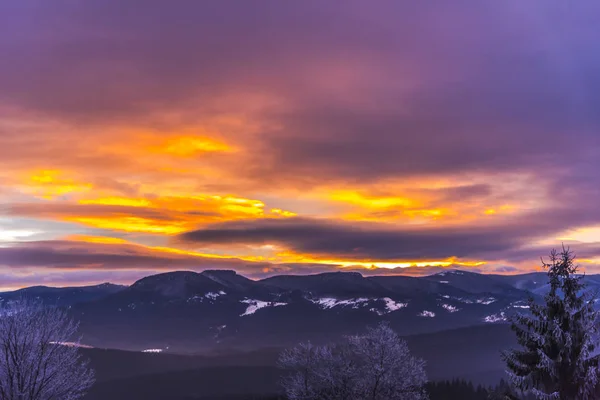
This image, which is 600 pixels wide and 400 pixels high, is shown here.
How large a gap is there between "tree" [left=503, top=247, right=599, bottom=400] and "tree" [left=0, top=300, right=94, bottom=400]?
36453 mm

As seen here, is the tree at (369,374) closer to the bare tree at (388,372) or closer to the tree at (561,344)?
the bare tree at (388,372)

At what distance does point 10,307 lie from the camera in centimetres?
5969

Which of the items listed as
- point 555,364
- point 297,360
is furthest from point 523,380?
point 297,360

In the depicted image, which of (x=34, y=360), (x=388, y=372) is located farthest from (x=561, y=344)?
(x=34, y=360)

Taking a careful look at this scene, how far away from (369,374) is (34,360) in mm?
37797

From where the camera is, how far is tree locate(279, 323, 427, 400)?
7019cm

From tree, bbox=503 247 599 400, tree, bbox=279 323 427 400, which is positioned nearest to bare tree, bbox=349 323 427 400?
tree, bbox=279 323 427 400

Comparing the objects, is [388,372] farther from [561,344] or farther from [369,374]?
[561,344]

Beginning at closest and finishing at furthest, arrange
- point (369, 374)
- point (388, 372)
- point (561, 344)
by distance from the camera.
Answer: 1. point (561, 344)
2. point (388, 372)
3. point (369, 374)

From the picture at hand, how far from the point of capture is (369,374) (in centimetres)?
7138

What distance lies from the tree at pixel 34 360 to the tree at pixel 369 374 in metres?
32.0

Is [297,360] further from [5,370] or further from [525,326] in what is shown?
[525,326]

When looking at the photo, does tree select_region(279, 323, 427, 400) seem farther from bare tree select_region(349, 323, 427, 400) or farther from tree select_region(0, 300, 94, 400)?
tree select_region(0, 300, 94, 400)

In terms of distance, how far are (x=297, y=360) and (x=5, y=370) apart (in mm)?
→ 40611
